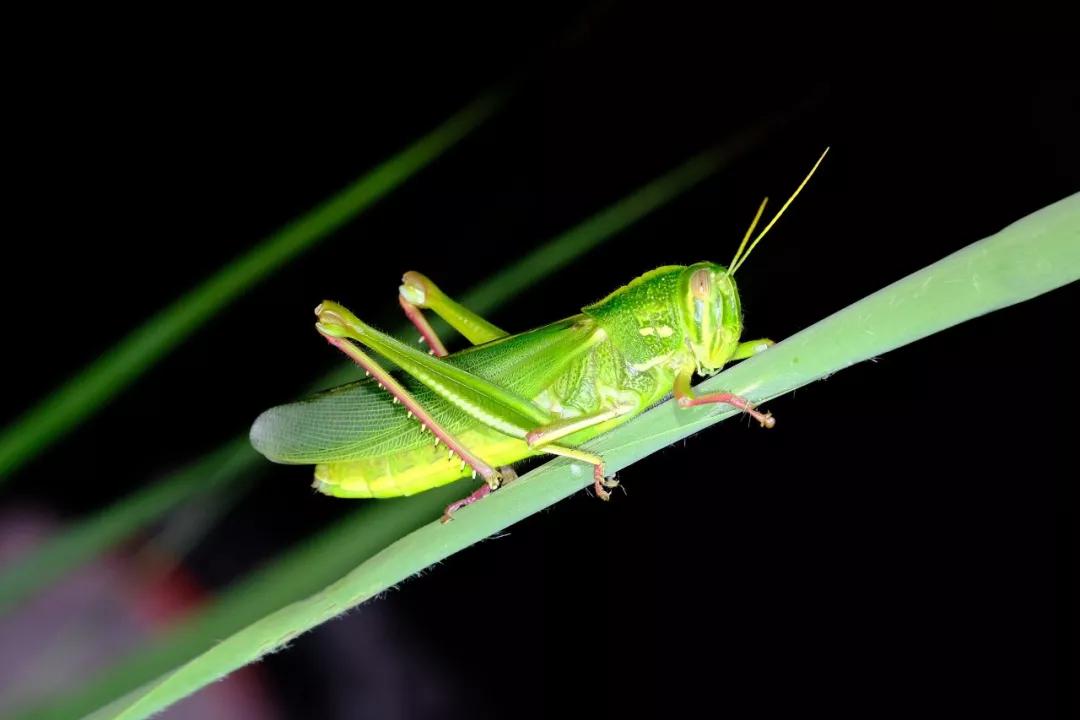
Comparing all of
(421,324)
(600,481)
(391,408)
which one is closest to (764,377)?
(600,481)

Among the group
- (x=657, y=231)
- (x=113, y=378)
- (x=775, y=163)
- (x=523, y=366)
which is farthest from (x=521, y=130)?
(x=113, y=378)

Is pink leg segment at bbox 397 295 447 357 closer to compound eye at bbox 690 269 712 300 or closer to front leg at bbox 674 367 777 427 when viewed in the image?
compound eye at bbox 690 269 712 300

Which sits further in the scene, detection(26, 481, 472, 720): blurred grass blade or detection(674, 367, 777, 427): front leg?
detection(26, 481, 472, 720): blurred grass blade

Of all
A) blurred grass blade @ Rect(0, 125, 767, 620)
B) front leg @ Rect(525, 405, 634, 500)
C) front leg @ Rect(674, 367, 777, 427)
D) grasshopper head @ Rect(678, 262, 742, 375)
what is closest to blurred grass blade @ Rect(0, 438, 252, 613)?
blurred grass blade @ Rect(0, 125, 767, 620)

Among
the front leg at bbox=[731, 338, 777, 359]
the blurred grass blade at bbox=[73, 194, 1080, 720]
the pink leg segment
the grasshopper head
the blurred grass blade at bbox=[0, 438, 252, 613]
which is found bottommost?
the blurred grass blade at bbox=[73, 194, 1080, 720]

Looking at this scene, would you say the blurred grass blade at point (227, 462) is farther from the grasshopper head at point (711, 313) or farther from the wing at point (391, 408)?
the grasshopper head at point (711, 313)

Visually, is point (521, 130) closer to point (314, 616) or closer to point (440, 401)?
point (440, 401)
